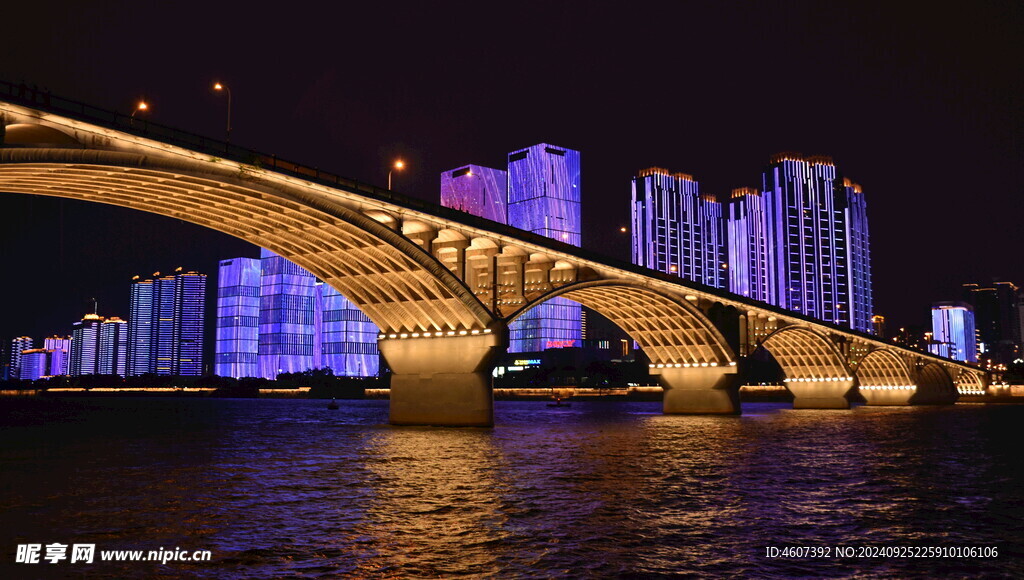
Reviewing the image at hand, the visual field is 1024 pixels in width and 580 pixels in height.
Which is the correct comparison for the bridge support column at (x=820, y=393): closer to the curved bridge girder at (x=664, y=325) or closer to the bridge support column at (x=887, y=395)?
the bridge support column at (x=887, y=395)

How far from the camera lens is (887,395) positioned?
137 meters

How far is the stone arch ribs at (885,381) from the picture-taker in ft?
431

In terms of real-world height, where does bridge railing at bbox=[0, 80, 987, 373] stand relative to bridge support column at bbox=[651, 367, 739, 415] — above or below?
above

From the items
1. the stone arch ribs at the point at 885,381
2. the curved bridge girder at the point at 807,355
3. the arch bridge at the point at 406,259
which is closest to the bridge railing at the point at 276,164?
the arch bridge at the point at 406,259

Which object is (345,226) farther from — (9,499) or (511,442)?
(9,499)

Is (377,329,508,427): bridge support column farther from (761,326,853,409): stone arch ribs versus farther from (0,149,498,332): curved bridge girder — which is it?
(761,326,853,409): stone arch ribs

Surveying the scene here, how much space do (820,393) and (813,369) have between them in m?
3.31

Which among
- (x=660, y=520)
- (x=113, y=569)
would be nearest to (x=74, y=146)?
(x=113, y=569)

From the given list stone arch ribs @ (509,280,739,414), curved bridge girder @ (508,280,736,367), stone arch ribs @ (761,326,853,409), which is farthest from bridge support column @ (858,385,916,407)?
curved bridge girder @ (508,280,736,367)

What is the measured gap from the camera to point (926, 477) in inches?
973

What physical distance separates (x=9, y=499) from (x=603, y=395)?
6518 inches

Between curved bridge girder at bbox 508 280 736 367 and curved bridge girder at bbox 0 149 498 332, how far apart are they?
70.0 ft

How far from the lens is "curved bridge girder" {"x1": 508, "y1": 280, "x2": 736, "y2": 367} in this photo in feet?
235

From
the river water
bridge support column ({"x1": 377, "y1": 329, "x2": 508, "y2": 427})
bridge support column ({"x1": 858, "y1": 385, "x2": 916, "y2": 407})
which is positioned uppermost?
bridge support column ({"x1": 377, "y1": 329, "x2": 508, "y2": 427})
